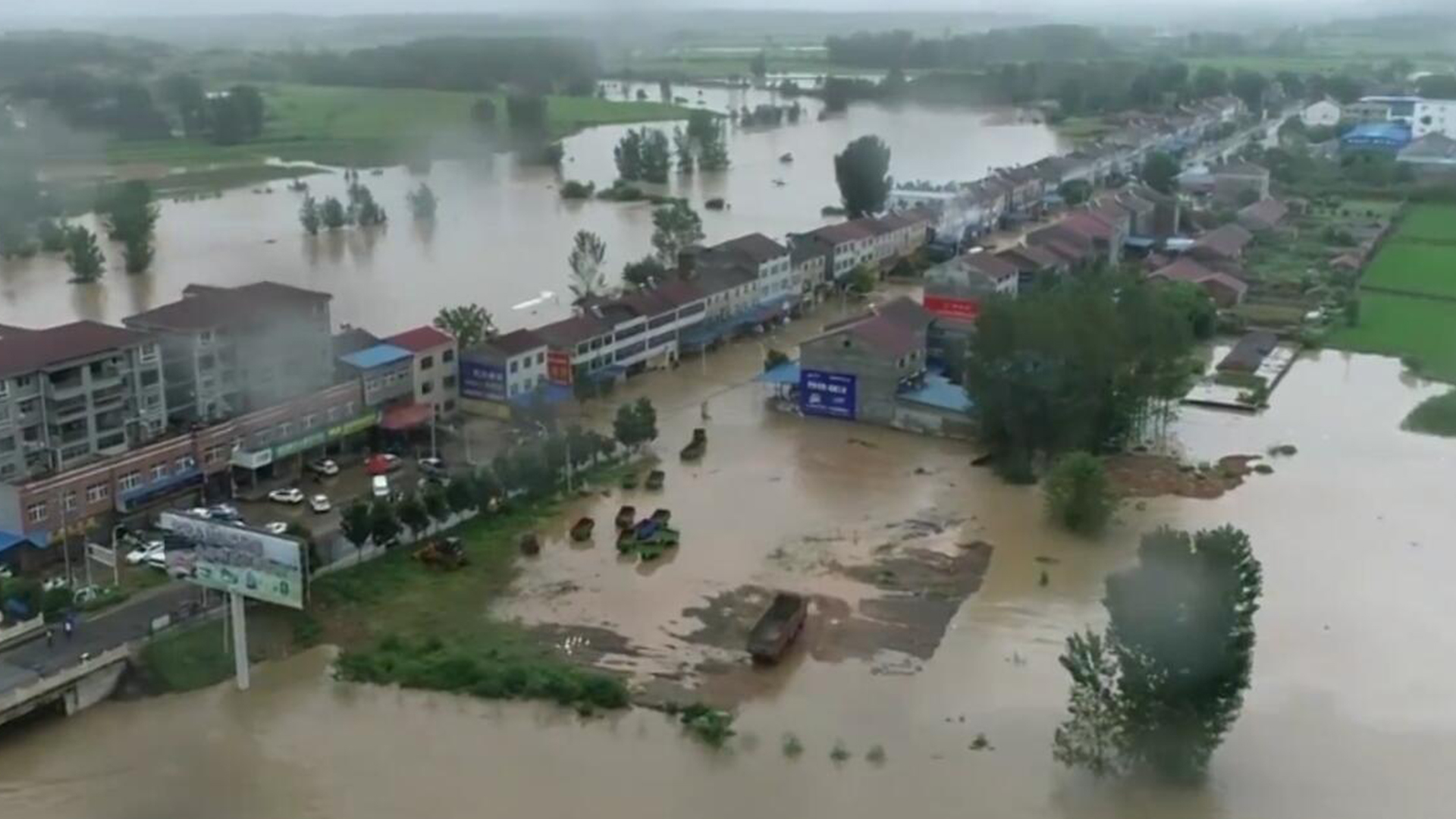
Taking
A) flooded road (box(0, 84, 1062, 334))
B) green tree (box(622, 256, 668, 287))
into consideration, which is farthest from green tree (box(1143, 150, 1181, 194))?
green tree (box(622, 256, 668, 287))

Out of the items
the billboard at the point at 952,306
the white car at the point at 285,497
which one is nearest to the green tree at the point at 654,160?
the billboard at the point at 952,306

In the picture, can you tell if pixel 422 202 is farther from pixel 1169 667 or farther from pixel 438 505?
pixel 1169 667

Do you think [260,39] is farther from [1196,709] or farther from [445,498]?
[1196,709]

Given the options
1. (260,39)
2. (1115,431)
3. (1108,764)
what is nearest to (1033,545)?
(1115,431)

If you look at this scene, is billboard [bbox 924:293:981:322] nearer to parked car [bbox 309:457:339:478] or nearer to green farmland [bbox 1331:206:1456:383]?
green farmland [bbox 1331:206:1456:383]

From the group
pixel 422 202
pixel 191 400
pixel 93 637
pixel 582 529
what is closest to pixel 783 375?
pixel 582 529
